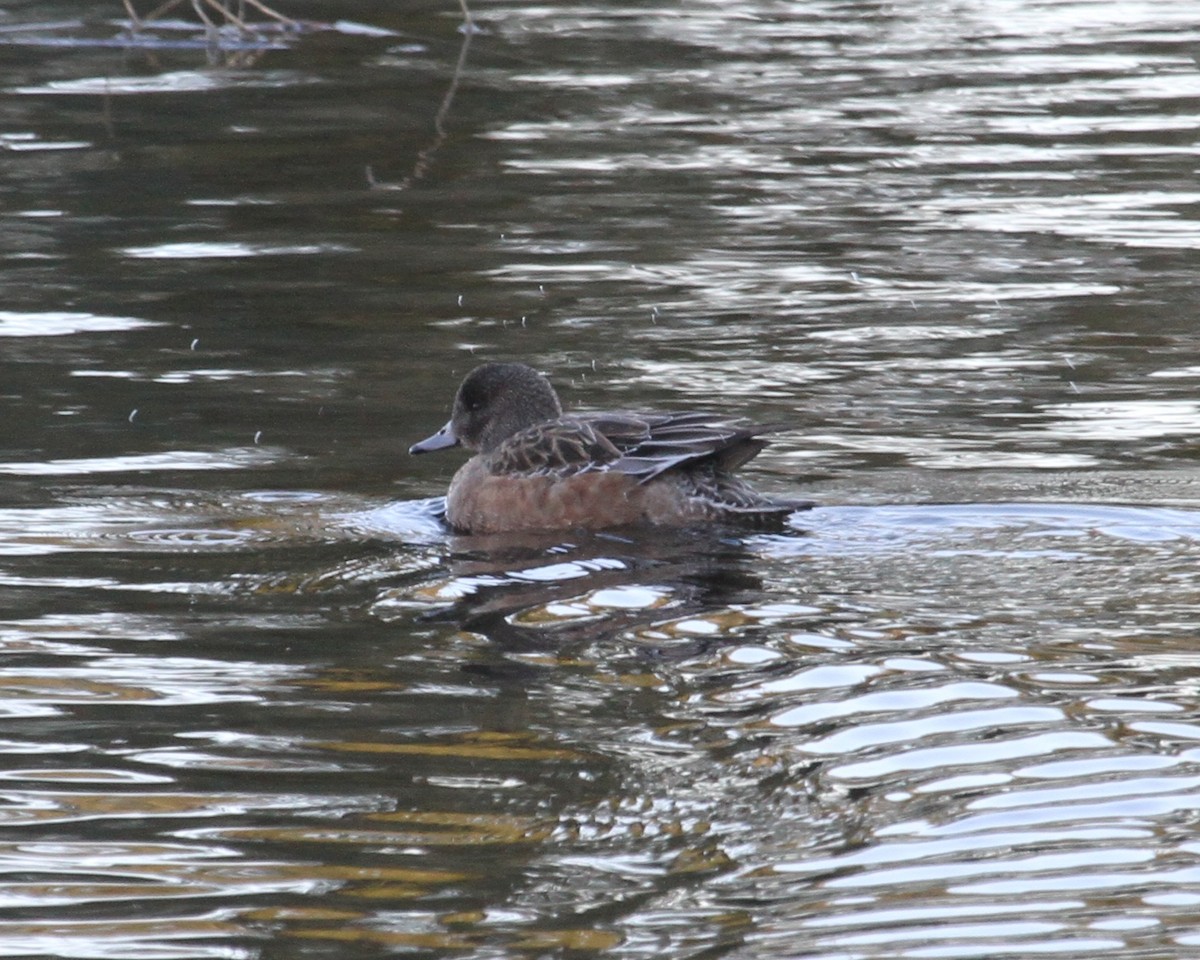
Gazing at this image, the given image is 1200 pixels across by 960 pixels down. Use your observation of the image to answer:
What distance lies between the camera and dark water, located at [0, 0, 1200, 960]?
477cm

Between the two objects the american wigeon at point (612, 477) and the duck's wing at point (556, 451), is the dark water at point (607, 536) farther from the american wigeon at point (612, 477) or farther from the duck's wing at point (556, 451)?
the duck's wing at point (556, 451)

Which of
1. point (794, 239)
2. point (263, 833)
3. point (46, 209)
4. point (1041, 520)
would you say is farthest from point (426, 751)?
point (46, 209)

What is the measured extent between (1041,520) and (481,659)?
238cm

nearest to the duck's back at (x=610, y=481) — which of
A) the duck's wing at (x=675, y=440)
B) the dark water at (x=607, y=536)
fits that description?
the duck's wing at (x=675, y=440)

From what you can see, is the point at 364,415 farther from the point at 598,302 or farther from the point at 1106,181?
the point at 1106,181

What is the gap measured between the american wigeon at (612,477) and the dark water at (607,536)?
0.18 metres

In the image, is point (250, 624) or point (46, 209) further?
point (46, 209)

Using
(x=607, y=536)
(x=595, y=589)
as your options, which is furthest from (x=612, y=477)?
(x=595, y=589)

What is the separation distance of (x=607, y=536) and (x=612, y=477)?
0.24m

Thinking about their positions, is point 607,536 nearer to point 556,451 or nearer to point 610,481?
point 610,481

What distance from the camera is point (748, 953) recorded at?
4.33 metres

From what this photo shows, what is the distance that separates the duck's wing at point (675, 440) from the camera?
8.09 meters

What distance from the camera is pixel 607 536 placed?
8266mm

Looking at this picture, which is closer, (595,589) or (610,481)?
(595,589)
